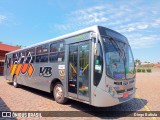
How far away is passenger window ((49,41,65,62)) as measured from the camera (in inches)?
341

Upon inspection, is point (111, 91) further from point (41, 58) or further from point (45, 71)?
point (41, 58)

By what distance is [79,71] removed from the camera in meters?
7.35

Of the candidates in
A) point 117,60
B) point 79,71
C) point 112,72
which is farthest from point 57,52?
point 112,72

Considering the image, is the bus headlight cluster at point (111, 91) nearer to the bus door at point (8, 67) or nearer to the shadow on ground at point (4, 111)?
the shadow on ground at point (4, 111)

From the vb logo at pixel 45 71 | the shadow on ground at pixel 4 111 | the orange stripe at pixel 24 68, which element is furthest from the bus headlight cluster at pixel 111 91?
the orange stripe at pixel 24 68

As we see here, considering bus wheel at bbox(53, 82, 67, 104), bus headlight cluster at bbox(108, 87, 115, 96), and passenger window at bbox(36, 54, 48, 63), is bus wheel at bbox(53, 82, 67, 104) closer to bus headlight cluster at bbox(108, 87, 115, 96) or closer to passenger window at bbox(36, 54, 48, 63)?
passenger window at bbox(36, 54, 48, 63)

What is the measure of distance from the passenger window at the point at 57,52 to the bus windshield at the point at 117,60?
8.21 feet

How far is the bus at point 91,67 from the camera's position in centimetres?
646

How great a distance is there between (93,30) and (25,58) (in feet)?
24.5

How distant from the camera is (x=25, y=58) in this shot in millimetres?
12961

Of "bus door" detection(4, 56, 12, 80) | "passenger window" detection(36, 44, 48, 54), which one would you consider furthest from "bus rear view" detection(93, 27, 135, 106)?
"bus door" detection(4, 56, 12, 80)

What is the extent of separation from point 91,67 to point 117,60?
107 cm

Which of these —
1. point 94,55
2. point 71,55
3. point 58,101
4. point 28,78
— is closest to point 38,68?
point 28,78

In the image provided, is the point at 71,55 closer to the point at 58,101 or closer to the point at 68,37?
the point at 68,37
